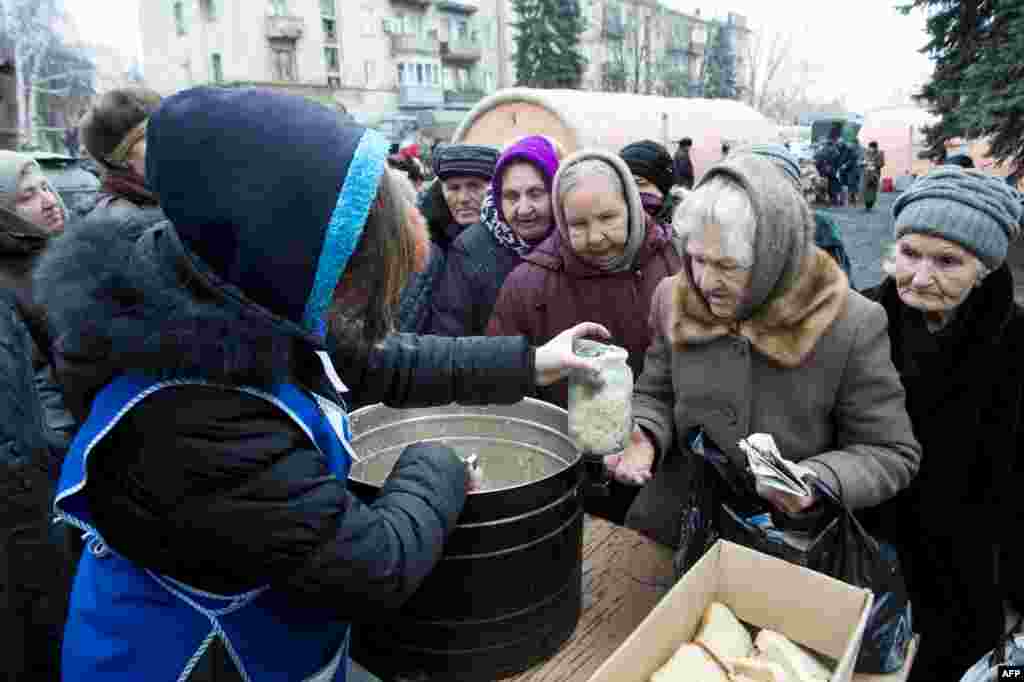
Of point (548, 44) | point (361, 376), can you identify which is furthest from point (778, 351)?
point (548, 44)

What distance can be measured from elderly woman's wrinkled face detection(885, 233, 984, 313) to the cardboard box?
1.00 meters

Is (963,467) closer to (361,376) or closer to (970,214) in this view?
(970,214)

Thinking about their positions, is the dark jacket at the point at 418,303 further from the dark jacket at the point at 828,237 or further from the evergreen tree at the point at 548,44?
the evergreen tree at the point at 548,44

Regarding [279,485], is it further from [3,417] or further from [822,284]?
[3,417]

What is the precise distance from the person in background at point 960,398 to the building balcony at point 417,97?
38316 millimetres

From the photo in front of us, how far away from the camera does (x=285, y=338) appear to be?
112 centimetres

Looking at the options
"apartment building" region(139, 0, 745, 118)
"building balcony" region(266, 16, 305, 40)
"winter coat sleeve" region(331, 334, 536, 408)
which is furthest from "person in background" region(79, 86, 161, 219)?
"building balcony" region(266, 16, 305, 40)

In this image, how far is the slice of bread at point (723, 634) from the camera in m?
1.37

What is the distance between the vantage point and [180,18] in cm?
3556

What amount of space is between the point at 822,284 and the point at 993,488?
878mm

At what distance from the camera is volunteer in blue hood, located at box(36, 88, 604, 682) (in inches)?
40.4

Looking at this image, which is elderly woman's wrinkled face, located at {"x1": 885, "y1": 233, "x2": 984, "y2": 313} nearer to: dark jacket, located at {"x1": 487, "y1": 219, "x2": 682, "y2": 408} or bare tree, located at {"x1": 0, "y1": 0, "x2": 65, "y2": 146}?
dark jacket, located at {"x1": 487, "y1": 219, "x2": 682, "y2": 408}

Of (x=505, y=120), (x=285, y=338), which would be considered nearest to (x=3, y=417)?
(x=285, y=338)

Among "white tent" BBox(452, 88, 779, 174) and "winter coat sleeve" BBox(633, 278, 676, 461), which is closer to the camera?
"winter coat sleeve" BBox(633, 278, 676, 461)
